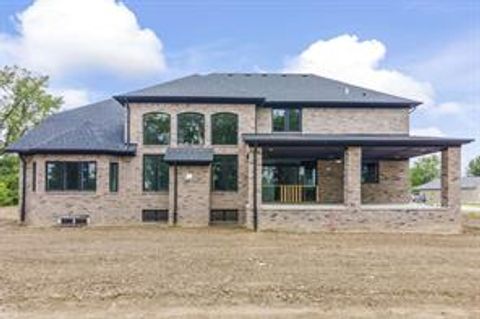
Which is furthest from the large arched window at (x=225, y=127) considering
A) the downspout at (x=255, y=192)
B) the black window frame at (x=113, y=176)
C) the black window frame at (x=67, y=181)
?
the black window frame at (x=67, y=181)

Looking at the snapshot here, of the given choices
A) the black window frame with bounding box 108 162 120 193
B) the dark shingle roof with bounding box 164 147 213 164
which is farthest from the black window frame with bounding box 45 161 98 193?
the dark shingle roof with bounding box 164 147 213 164

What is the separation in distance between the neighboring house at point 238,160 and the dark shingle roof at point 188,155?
0.04m

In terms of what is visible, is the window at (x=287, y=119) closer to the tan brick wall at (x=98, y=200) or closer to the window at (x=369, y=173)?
the window at (x=369, y=173)

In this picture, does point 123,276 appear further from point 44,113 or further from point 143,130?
point 44,113

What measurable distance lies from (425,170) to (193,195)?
7638 centimetres

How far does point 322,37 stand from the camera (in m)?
29.4

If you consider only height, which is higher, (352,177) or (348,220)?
(352,177)

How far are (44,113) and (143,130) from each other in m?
24.0

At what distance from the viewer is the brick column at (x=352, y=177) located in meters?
21.6

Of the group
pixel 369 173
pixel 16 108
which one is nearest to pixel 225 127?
pixel 369 173

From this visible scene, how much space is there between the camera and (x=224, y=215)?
25.6 meters

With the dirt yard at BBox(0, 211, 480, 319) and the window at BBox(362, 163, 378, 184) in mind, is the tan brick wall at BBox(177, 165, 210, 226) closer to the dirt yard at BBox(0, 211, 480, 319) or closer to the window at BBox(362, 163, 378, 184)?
the dirt yard at BBox(0, 211, 480, 319)

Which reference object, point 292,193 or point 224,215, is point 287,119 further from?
point 224,215

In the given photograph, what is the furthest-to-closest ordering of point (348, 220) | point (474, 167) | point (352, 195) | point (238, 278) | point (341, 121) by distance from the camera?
point (474, 167) < point (341, 121) < point (352, 195) < point (348, 220) < point (238, 278)
